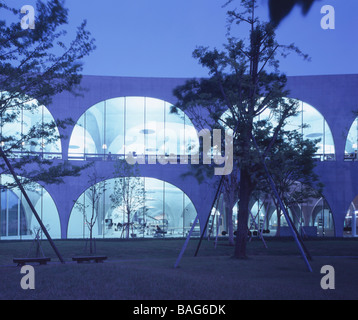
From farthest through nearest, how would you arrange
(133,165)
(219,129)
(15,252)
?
(133,165), (15,252), (219,129)

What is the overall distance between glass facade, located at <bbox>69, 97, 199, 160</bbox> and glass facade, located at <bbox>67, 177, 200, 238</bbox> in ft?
8.22

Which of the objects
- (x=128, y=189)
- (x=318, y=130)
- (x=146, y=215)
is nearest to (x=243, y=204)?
(x=128, y=189)

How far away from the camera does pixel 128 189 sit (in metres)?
31.8

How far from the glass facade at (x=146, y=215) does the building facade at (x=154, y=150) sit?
7 centimetres

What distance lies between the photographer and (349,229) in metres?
37.2

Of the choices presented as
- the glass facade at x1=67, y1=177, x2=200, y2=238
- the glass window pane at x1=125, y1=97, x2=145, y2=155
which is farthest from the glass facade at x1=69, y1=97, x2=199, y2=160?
the glass facade at x1=67, y1=177, x2=200, y2=238

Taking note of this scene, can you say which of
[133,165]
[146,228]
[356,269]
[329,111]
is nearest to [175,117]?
[133,165]

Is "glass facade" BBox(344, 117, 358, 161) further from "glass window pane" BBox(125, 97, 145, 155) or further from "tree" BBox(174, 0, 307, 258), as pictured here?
"tree" BBox(174, 0, 307, 258)

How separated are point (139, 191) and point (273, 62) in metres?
17.5

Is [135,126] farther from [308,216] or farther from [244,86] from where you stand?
[244,86]

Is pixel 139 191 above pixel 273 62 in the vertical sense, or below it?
below

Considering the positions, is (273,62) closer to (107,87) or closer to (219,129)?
(219,129)

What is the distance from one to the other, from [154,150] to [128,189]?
19.5 ft

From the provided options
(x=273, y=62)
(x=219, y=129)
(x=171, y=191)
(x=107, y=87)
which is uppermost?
(x=107, y=87)
